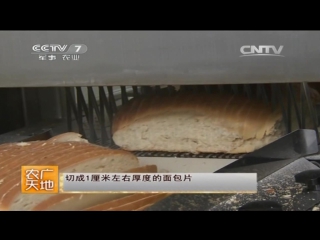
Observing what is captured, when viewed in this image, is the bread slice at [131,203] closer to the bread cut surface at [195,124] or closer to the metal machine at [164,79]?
the metal machine at [164,79]

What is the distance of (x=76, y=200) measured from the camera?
1.56 meters

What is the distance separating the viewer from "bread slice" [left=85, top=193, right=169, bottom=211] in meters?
1.54

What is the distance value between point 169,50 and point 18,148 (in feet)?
1.60

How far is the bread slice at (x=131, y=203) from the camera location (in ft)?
5.05

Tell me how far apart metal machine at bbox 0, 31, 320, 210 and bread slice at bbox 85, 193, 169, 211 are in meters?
0.02

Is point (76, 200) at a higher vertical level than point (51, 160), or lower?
lower

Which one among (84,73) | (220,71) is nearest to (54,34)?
(84,73)

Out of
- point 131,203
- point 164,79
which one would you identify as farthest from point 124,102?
point 131,203

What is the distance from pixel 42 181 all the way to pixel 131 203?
0.23 meters

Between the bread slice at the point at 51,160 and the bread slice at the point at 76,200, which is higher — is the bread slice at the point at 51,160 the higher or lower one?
the higher one

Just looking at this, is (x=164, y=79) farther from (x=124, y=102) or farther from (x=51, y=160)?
(x=51, y=160)

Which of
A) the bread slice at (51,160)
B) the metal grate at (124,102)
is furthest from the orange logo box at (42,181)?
the metal grate at (124,102)

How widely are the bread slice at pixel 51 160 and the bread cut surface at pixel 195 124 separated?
7 centimetres

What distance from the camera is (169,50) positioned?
1461 mm
